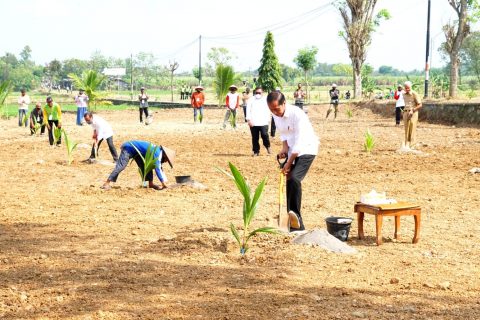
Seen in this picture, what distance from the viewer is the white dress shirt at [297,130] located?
274 inches

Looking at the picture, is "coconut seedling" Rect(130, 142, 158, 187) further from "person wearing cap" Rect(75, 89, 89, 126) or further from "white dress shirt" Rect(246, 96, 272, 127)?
"person wearing cap" Rect(75, 89, 89, 126)

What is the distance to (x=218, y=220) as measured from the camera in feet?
26.6

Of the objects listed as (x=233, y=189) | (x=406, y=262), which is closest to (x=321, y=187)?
(x=233, y=189)

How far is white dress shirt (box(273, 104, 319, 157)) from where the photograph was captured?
22.8 ft

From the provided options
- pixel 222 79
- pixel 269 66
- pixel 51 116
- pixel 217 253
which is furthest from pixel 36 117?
pixel 269 66

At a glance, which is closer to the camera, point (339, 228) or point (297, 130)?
point (339, 228)

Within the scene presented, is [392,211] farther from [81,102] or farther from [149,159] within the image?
[81,102]

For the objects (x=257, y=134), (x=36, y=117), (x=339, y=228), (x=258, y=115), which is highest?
(x=258, y=115)

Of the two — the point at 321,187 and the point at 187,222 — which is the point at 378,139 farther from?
the point at 187,222

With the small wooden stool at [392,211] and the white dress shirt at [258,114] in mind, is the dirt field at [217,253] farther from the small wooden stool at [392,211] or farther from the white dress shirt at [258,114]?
the white dress shirt at [258,114]

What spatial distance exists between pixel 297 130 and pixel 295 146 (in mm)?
181

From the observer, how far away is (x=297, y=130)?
6.99 meters

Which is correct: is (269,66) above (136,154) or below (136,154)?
above

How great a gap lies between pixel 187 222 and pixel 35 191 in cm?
364
